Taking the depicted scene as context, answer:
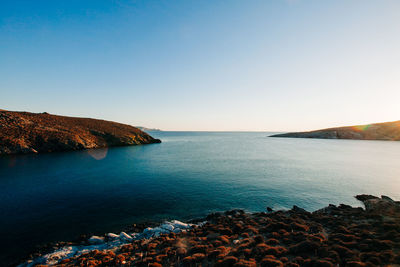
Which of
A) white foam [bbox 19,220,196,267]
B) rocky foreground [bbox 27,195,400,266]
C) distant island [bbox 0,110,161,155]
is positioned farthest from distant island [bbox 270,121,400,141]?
white foam [bbox 19,220,196,267]

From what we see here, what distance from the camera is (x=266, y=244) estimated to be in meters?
13.7

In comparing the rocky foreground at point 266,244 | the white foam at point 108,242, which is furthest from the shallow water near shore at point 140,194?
the rocky foreground at point 266,244

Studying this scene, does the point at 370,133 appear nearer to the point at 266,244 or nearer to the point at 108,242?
the point at 266,244

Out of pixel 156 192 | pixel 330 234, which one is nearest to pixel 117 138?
pixel 156 192

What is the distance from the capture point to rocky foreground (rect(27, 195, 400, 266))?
11328mm

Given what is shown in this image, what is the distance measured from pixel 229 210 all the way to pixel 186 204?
6.64 metres

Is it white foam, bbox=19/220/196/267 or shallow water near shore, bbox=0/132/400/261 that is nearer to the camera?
white foam, bbox=19/220/196/267

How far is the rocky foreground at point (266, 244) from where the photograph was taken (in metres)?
11.3

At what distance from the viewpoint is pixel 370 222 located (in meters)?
18.2

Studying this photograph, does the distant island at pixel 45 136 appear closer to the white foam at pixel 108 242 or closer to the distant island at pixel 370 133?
the white foam at pixel 108 242

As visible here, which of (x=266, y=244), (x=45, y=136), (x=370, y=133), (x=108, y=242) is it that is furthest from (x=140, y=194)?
(x=370, y=133)

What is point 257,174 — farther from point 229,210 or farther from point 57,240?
point 57,240

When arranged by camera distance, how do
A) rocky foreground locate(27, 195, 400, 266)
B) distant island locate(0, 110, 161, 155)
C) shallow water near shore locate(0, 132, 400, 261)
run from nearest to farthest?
rocky foreground locate(27, 195, 400, 266) < shallow water near shore locate(0, 132, 400, 261) < distant island locate(0, 110, 161, 155)

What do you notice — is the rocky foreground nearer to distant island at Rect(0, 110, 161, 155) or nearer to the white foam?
the white foam
